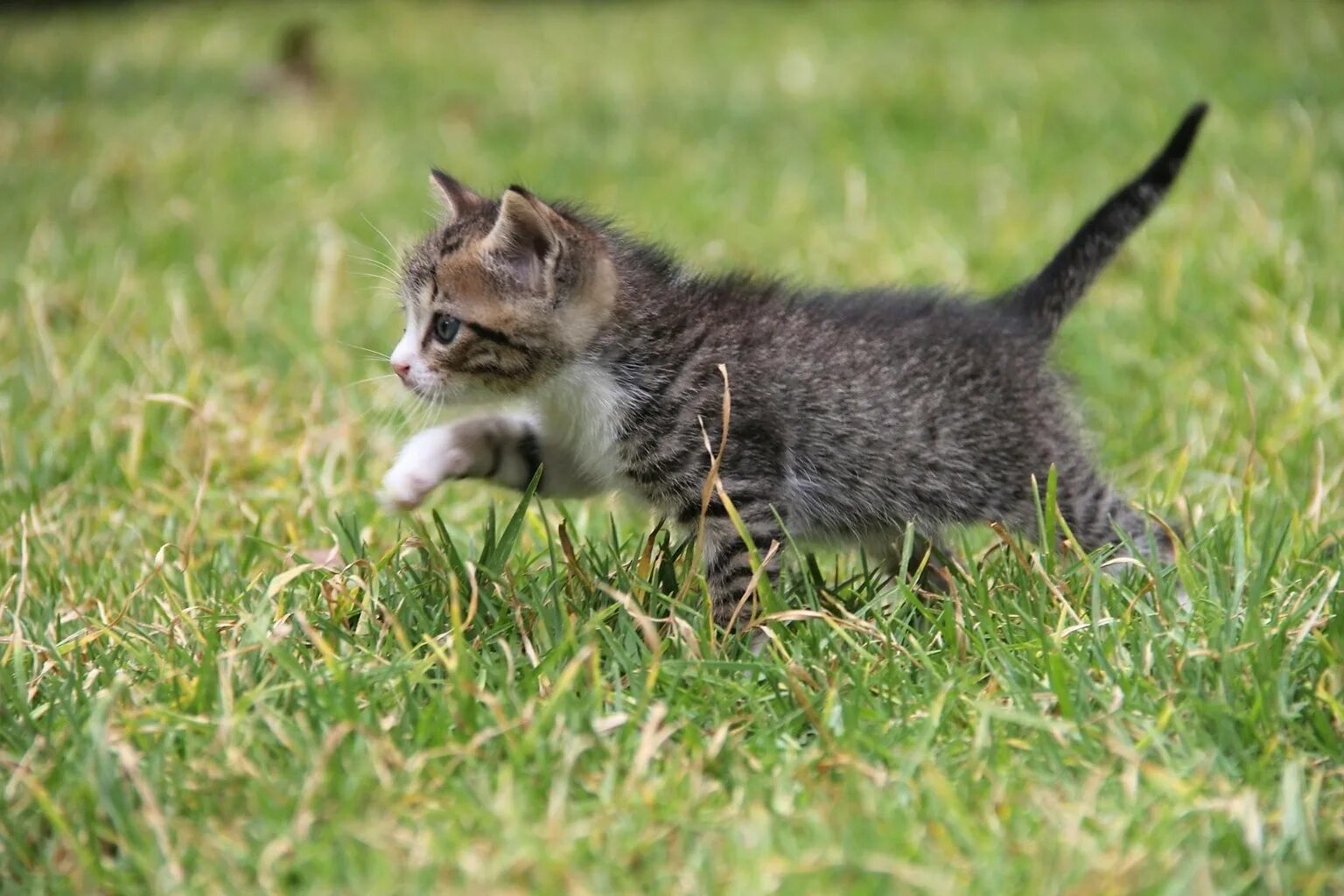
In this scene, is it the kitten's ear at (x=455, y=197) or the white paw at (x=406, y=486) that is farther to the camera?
the kitten's ear at (x=455, y=197)

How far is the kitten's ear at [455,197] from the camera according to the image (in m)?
3.60

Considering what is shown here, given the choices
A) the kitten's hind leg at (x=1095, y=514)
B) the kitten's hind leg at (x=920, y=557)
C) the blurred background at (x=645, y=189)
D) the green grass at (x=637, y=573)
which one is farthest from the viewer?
the blurred background at (x=645, y=189)

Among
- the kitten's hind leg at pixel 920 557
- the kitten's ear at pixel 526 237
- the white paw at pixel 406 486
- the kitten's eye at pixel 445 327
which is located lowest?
the white paw at pixel 406 486

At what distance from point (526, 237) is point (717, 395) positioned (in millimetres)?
554

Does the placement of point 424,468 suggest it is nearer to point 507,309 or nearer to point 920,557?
point 507,309

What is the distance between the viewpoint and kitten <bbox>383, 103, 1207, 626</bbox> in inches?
129

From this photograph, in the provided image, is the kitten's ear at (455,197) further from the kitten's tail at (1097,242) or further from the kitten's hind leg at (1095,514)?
the kitten's hind leg at (1095,514)

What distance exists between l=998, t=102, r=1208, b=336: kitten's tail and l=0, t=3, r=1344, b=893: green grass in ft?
1.40

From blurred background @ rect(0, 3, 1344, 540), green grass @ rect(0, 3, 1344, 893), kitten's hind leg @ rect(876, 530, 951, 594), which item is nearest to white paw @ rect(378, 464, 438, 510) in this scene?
green grass @ rect(0, 3, 1344, 893)

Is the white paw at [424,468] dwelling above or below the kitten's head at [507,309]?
below

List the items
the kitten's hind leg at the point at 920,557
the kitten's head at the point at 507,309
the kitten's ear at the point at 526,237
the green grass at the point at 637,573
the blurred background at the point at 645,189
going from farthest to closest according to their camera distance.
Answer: the blurred background at the point at 645,189 < the kitten's hind leg at the point at 920,557 < the kitten's head at the point at 507,309 < the kitten's ear at the point at 526,237 < the green grass at the point at 637,573

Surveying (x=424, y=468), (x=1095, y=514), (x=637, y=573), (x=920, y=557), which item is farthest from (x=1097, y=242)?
(x=424, y=468)

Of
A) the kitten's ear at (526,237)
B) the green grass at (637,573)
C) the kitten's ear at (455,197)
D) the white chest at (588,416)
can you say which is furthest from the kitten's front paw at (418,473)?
the kitten's ear at (455,197)

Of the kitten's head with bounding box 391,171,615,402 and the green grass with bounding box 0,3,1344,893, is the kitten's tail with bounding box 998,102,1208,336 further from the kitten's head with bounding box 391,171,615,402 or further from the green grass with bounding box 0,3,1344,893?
the kitten's head with bounding box 391,171,615,402
